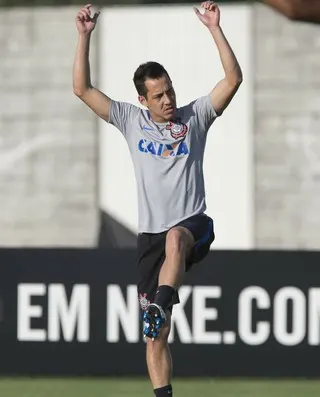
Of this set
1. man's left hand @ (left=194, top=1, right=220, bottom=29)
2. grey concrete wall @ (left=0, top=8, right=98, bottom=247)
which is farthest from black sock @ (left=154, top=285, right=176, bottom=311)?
grey concrete wall @ (left=0, top=8, right=98, bottom=247)

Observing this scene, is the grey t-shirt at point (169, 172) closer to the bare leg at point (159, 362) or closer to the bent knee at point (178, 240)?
the bent knee at point (178, 240)

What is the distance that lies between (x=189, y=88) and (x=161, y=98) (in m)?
5.70

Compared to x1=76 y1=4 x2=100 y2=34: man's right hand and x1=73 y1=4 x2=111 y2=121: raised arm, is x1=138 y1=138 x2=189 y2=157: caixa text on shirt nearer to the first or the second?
x1=73 y1=4 x2=111 y2=121: raised arm

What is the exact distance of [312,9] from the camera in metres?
3.40

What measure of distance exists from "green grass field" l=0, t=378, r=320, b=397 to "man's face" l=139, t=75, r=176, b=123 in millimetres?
2256

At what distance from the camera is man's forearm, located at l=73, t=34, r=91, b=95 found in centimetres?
649

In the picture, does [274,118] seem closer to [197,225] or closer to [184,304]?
[184,304]

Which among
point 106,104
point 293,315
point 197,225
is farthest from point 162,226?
point 293,315

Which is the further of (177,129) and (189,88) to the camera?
(189,88)

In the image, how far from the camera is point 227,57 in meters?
6.31

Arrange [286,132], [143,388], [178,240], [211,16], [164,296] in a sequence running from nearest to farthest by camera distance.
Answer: [164,296] → [178,240] → [211,16] → [143,388] → [286,132]

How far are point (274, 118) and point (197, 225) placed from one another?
576cm

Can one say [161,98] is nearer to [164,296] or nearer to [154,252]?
[154,252]

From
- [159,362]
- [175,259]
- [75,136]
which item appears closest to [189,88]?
[75,136]
